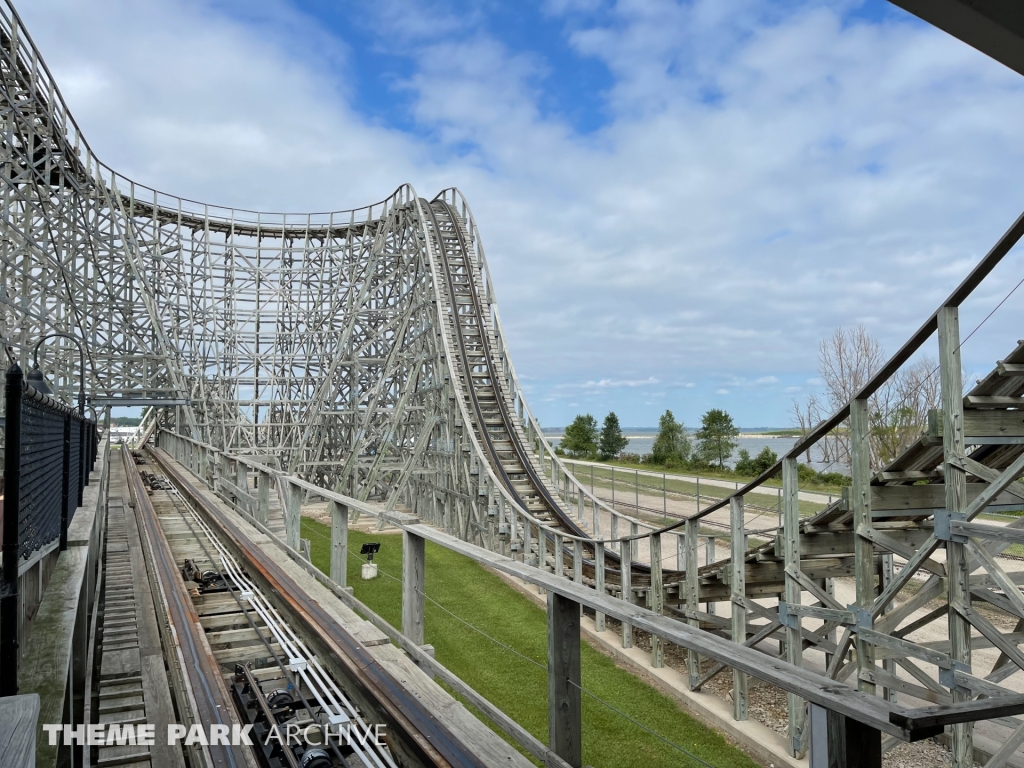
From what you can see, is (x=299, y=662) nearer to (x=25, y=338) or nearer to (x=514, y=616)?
(x=514, y=616)

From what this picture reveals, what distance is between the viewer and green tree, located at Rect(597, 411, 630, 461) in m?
43.8

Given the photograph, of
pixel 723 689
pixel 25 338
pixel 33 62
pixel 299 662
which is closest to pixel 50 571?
pixel 299 662

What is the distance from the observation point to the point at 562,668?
1.75 m

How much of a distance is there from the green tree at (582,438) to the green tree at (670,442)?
25.4 feet

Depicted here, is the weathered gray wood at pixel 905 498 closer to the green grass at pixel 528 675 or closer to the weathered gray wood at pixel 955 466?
the weathered gray wood at pixel 955 466

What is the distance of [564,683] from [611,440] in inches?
1678

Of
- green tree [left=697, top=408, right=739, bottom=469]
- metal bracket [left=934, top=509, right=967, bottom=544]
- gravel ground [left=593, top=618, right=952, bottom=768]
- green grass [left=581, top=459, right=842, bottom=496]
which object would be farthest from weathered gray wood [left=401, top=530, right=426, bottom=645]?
green tree [left=697, top=408, right=739, bottom=469]

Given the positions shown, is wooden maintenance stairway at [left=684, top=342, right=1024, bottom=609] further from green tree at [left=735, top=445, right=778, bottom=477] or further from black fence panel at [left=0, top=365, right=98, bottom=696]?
green tree at [left=735, top=445, right=778, bottom=477]

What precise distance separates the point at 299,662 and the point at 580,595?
6.09ft

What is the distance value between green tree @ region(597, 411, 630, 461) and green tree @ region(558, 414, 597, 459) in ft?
2.55

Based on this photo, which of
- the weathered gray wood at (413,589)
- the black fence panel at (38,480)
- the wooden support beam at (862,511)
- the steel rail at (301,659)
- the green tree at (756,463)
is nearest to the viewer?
the black fence panel at (38,480)

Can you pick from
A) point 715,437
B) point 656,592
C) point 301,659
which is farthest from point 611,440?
point 301,659

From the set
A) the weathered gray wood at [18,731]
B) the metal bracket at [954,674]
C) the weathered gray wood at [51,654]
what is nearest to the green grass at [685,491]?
the metal bracket at [954,674]

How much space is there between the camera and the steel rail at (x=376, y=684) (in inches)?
76.5
